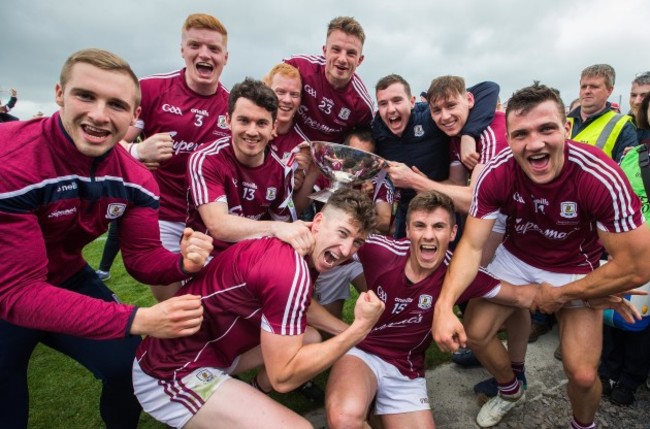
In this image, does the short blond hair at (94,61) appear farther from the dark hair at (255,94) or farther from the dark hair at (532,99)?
the dark hair at (532,99)

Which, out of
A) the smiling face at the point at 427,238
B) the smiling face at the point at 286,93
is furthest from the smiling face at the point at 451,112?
the smiling face at the point at 286,93

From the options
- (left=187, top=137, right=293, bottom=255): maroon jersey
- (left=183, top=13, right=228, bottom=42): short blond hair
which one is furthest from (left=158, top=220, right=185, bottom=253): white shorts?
(left=183, top=13, right=228, bottom=42): short blond hair

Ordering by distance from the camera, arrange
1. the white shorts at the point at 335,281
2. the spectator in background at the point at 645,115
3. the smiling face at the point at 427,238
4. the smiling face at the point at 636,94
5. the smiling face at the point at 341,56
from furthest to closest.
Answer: the smiling face at the point at 636,94, the smiling face at the point at 341,56, the white shorts at the point at 335,281, the spectator in background at the point at 645,115, the smiling face at the point at 427,238

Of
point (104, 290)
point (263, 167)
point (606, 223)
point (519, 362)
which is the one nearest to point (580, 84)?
point (606, 223)

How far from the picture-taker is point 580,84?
498cm

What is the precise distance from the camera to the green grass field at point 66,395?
3.03 metres

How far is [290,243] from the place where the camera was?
2244mm

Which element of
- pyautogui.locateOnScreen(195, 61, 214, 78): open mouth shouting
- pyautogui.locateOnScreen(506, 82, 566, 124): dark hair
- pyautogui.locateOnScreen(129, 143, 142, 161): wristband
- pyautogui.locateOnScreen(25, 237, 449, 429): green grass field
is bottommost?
pyautogui.locateOnScreen(25, 237, 449, 429): green grass field

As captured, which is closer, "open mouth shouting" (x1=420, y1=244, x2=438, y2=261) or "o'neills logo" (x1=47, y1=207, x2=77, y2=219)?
"o'neills logo" (x1=47, y1=207, x2=77, y2=219)

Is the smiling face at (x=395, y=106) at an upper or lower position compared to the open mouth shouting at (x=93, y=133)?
upper

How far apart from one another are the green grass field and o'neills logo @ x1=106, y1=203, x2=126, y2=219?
5.78 feet

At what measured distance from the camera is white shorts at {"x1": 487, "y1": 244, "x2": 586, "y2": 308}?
290 centimetres

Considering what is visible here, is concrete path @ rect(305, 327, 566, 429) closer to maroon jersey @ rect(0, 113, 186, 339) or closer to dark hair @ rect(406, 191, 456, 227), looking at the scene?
dark hair @ rect(406, 191, 456, 227)

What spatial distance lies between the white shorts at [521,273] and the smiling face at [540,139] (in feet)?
2.84
